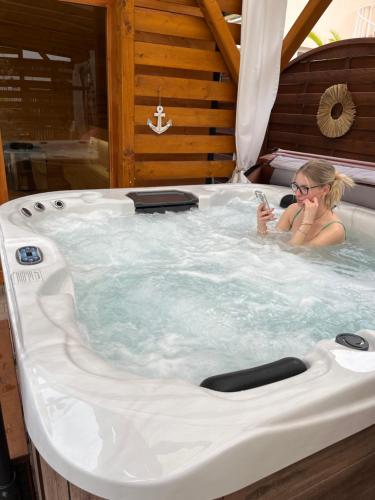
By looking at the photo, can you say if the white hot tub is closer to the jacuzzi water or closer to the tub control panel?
the jacuzzi water

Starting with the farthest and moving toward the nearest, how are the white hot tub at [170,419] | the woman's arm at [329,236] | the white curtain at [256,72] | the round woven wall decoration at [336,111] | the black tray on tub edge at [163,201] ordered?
the round woven wall decoration at [336,111]
the white curtain at [256,72]
the black tray on tub edge at [163,201]
the woman's arm at [329,236]
the white hot tub at [170,419]

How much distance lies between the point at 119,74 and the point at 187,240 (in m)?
1.55

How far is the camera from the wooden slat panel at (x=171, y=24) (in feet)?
9.55

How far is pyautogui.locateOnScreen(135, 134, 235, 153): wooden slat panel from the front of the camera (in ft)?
A: 10.5

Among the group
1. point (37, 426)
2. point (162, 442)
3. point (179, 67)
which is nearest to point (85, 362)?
point (37, 426)

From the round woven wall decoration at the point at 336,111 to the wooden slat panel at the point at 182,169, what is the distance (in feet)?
3.39

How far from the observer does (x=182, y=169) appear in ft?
11.4

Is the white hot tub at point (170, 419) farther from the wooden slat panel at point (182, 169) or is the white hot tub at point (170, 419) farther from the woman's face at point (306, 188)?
the wooden slat panel at point (182, 169)

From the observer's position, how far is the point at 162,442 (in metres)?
0.60

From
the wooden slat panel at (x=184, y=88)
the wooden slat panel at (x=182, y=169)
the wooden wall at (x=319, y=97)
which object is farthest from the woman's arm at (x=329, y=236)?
the wooden wall at (x=319, y=97)

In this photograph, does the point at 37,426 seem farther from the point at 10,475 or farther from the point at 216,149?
the point at 216,149

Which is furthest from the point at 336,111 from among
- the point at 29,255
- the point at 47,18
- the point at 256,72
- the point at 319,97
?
the point at 29,255

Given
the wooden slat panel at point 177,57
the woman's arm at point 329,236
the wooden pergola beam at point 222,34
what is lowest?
the woman's arm at point 329,236

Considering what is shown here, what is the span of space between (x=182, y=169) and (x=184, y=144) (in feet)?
0.69
